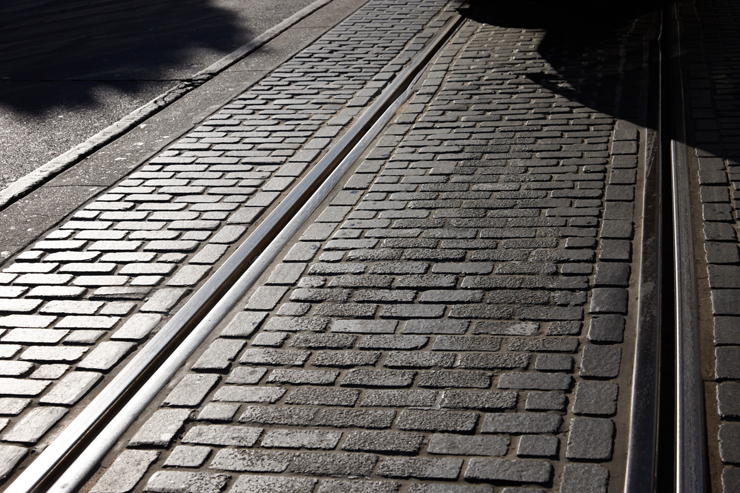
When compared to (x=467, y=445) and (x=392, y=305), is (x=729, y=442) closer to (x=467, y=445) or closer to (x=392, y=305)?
(x=467, y=445)

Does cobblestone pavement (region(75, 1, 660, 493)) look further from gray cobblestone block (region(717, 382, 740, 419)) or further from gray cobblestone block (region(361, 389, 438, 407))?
gray cobblestone block (region(717, 382, 740, 419))

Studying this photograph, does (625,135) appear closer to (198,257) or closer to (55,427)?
(198,257)

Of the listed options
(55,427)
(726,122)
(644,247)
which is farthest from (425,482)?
(726,122)

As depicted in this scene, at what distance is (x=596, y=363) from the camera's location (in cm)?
334

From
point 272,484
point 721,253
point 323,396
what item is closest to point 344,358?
point 323,396

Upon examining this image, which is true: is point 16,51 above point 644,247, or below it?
above

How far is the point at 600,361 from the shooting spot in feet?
11.0

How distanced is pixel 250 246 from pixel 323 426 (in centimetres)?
179

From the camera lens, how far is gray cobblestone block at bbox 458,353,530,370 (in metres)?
3.40

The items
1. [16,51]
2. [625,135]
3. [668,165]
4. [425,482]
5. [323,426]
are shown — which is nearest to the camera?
[425,482]

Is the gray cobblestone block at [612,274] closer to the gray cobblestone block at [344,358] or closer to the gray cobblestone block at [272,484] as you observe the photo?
the gray cobblestone block at [344,358]

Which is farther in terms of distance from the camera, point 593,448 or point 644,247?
point 644,247

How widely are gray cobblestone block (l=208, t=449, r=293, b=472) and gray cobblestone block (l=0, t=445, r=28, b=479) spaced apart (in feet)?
2.53

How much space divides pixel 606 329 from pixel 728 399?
0.63 metres
